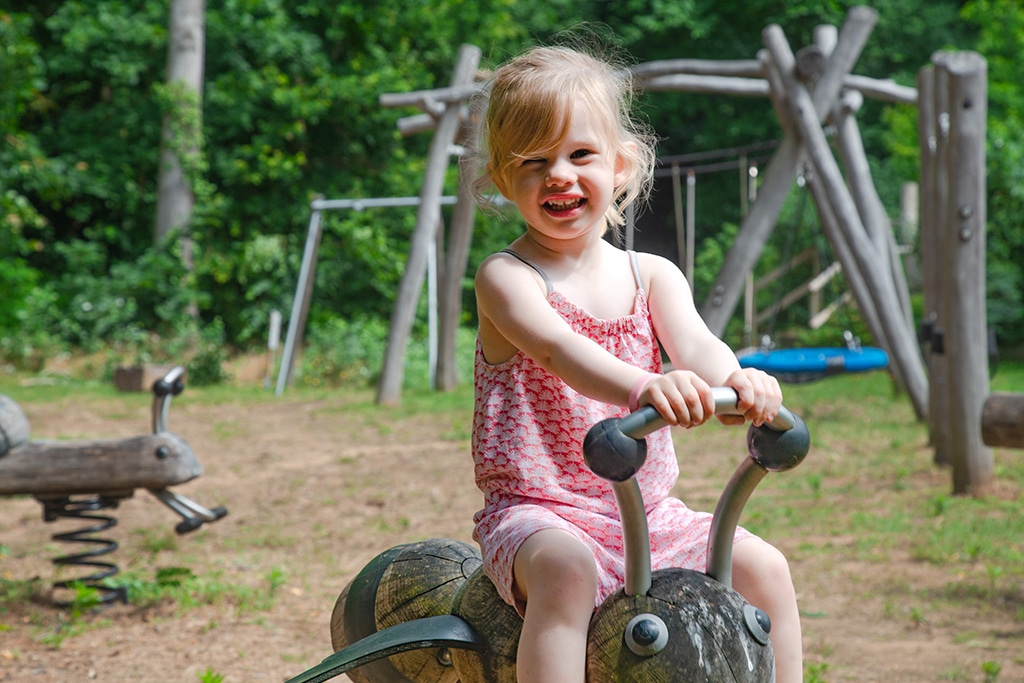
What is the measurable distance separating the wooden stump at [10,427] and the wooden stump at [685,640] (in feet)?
10.4

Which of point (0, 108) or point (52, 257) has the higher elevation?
point (0, 108)

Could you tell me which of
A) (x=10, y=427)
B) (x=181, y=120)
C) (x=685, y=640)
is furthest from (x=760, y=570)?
(x=181, y=120)

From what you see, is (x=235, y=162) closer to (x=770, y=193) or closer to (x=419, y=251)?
(x=419, y=251)

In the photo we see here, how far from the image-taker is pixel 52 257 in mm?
16297

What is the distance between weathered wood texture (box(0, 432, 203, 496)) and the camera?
409 cm

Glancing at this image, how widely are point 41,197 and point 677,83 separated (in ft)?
33.9

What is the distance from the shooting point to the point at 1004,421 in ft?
14.9

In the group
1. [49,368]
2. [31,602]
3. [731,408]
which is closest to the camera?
[731,408]

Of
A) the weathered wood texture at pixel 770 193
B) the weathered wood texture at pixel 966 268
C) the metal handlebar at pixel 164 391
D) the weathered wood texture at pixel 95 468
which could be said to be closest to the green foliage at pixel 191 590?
the weathered wood texture at pixel 95 468

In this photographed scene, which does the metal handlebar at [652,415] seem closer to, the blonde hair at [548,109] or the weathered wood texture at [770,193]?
the blonde hair at [548,109]

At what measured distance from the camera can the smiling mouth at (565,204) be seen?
6.31ft

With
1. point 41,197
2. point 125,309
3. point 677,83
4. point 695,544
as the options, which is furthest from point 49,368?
point 695,544

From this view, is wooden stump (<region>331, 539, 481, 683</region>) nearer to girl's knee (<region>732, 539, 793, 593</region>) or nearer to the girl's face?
girl's knee (<region>732, 539, 793, 593</region>)

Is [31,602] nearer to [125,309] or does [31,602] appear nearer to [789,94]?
[789,94]
